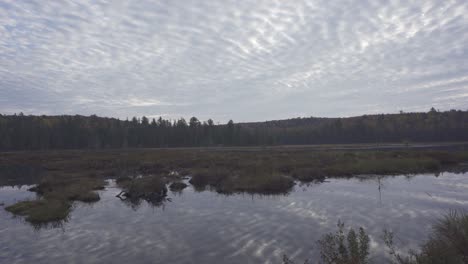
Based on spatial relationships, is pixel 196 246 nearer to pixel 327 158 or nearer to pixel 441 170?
pixel 441 170

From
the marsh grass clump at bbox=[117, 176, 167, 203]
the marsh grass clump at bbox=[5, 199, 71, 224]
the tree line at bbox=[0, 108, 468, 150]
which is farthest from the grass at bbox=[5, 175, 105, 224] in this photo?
the tree line at bbox=[0, 108, 468, 150]

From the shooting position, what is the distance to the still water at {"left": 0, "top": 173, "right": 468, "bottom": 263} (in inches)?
475

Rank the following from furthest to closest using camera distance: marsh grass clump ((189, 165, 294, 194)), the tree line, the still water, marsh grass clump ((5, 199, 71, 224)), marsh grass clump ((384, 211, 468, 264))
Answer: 1. the tree line
2. marsh grass clump ((189, 165, 294, 194))
3. marsh grass clump ((5, 199, 71, 224))
4. the still water
5. marsh grass clump ((384, 211, 468, 264))

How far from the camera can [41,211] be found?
1789cm

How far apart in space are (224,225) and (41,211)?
10743 mm

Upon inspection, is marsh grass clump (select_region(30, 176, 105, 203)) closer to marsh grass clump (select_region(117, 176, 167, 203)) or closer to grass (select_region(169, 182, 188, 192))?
marsh grass clump (select_region(117, 176, 167, 203))

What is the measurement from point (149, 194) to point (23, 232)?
9157 mm

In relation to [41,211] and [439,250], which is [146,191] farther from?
[439,250]

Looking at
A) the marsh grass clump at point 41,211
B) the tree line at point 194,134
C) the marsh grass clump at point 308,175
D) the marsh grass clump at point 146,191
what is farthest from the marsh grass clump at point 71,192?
the tree line at point 194,134

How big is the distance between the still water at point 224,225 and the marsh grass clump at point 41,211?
1.69 ft

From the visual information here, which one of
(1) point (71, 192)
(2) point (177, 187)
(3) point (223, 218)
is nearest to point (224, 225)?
(3) point (223, 218)

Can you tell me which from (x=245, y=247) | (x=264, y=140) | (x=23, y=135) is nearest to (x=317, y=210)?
(x=245, y=247)

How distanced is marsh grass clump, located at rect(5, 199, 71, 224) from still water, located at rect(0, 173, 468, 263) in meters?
0.52

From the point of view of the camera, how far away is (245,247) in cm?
1255
